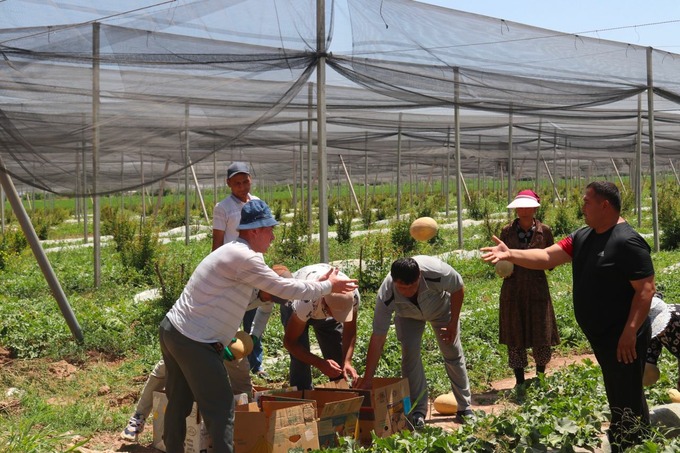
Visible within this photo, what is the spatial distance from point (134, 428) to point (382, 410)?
61.7 inches

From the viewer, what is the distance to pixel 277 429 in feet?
13.6

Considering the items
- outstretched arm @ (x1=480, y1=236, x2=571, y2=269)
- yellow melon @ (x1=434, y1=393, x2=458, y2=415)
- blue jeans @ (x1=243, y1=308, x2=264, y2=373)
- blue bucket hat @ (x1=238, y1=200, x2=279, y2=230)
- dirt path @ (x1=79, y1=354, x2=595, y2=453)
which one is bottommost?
dirt path @ (x1=79, y1=354, x2=595, y2=453)

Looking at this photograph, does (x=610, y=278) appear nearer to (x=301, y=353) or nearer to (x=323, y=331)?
(x=301, y=353)

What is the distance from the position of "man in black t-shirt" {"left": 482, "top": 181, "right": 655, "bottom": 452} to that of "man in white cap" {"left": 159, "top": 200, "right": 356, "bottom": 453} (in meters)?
1.14

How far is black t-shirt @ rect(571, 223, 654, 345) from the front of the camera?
398cm

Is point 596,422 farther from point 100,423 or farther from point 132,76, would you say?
point 132,76

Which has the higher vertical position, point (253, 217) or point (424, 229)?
point (253, 217)

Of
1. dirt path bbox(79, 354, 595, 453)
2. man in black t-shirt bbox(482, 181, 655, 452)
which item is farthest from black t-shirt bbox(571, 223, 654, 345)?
dirt path bbox(79, 354, 595, 453)

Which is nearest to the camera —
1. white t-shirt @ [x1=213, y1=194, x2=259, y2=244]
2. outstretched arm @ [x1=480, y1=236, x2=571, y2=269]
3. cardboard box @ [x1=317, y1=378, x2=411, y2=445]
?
outstretched arm @ [x1=480, y1=236, x2=571, y2=269]

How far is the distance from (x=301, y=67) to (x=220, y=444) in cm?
389

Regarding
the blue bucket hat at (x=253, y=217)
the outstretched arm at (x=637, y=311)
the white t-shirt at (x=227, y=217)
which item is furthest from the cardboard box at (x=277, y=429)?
the white t-shirt at (x=227, y=217)

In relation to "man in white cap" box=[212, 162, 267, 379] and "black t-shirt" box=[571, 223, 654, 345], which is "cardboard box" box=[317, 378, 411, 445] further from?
"man in white cap" box=[212, 162, 267, 379]

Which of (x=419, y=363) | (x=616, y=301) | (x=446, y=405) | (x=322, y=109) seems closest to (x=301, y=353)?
(x=419, y=363)

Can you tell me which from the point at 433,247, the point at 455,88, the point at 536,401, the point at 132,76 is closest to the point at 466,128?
the point at 433,247
